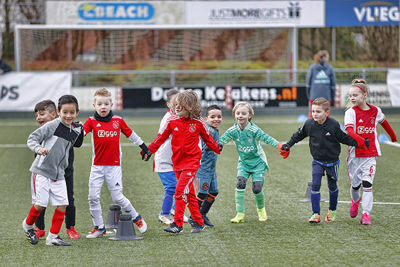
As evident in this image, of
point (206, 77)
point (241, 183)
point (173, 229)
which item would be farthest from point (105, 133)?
point (206, 77)

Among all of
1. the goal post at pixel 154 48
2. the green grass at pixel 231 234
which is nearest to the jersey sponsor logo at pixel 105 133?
the green grass at pixel 231 234

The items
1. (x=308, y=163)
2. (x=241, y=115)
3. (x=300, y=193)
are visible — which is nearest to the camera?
(x=241, y=115)

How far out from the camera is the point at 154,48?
1164 inches

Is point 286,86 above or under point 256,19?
under

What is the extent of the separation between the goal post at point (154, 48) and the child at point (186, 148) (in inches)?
835

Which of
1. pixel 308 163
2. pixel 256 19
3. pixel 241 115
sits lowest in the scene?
pixel 308 163

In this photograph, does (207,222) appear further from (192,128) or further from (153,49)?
(153,49)

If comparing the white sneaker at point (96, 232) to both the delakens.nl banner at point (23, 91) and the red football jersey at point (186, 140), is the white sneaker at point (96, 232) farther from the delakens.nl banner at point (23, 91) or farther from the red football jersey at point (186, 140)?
the delakens.nl banner at point (23, 91)

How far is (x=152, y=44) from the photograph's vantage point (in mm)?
29828

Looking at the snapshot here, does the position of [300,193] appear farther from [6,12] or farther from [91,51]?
[6,12]

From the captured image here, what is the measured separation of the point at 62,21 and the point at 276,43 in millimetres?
8401

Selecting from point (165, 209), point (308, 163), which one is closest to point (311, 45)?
point (308, 163)

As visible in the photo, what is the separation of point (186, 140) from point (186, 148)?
0.08 metres

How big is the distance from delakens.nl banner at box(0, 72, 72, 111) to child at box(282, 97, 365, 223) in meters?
15.5
